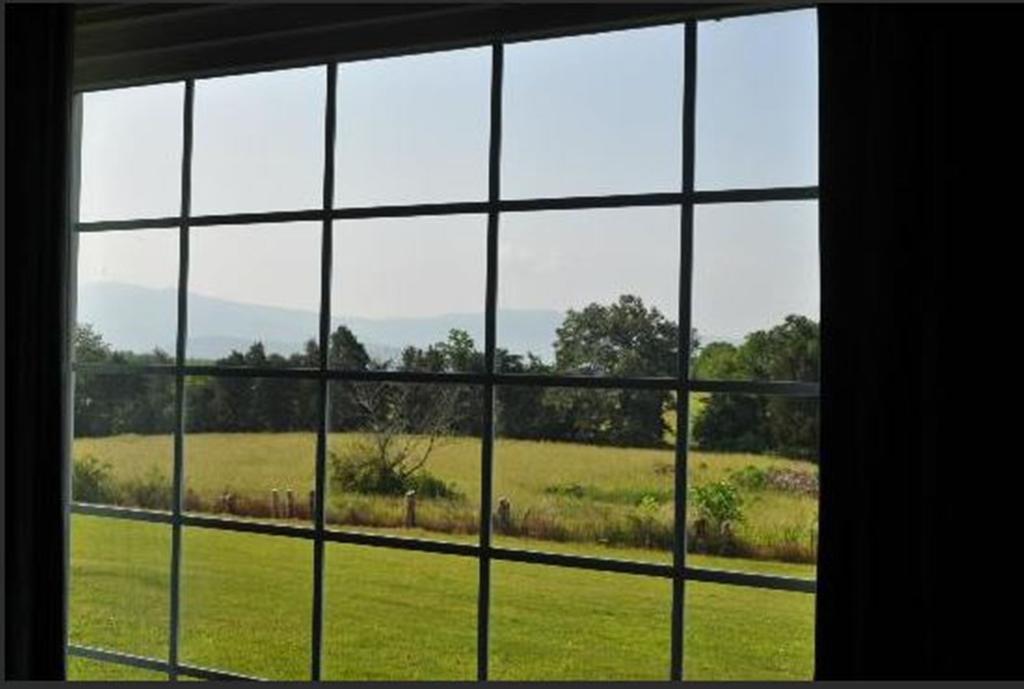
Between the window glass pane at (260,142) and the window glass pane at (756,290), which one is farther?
the window glass pane at (260,142)

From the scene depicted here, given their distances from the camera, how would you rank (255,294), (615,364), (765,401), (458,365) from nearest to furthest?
1. (765,401)
2. (615,364)
3. (458,365)
4. (255,294)

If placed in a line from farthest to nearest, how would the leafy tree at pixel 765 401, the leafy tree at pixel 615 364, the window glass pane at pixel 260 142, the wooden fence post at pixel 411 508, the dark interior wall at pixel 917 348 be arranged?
the window glass pane at pixel 260 142
the wooden fence post at pixel 411 508
the leafy tree at pixel 615 364
the leafy tree at pixel 765 401
the dark interior wall at pixel 917 348

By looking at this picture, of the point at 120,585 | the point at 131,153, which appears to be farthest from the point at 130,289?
the point at 120,585

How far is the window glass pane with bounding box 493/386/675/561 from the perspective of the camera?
1.75 metres

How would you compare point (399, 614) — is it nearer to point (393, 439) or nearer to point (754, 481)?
point (393, 439)

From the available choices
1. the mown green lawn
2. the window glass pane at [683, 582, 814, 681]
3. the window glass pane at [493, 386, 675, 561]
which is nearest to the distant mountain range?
the window glass pane at [493, 386, 675, 561]

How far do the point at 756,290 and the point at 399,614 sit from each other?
86cm

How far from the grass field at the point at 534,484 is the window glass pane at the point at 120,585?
0.41 ft

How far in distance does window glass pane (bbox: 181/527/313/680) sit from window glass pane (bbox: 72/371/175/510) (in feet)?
0.47

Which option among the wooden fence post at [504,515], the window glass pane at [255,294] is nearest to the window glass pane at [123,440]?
the window glass pane at [255,294]

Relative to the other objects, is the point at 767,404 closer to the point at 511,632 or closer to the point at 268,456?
the point at 511,632

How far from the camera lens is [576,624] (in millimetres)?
1823

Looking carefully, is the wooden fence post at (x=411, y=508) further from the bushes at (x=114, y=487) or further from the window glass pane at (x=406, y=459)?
the bushes at (x=114, y=487)

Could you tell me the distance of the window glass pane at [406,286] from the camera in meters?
1.90
